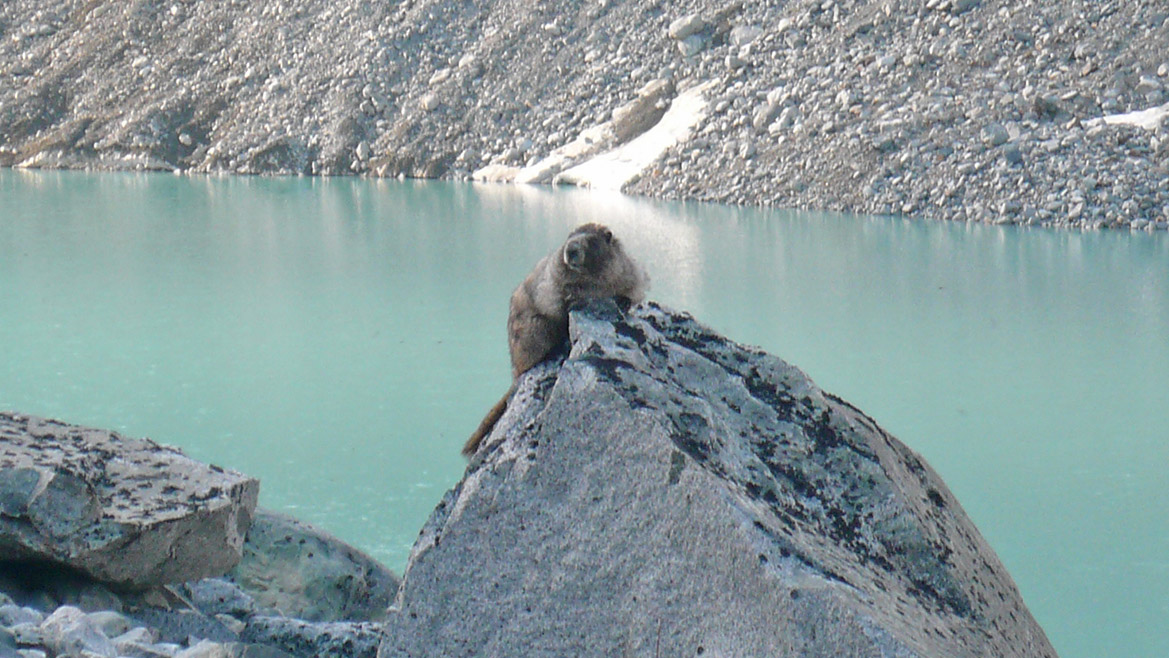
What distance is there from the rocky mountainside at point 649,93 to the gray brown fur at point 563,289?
19849 mm

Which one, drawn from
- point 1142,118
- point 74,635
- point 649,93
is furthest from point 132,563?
point 649,93

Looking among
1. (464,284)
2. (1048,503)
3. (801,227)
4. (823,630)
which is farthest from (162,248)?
(823,630)

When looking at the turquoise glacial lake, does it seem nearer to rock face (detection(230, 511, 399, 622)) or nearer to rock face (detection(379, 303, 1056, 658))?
rock face (detection(230, 511, 399, 622))

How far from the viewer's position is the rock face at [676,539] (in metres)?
2.28

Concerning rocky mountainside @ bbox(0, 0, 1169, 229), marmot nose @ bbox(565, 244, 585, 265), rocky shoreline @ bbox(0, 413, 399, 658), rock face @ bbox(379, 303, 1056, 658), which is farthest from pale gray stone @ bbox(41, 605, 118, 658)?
rocky mountainside @ bbox(0, 0, 1169, 229)

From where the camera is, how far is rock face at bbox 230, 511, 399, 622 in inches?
182

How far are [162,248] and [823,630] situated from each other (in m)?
17.0

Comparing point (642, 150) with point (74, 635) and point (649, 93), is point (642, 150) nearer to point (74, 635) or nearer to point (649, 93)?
point (649, 93)

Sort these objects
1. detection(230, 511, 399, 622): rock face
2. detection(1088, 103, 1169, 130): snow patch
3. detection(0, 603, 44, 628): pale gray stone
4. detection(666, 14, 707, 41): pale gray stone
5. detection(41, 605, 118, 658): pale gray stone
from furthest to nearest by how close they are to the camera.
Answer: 1. detection(666, 14, 707, 41): pale gray stone
2. detection(1088, 103, 1169, 130): snow patch
3. detection(230, 511, 399, 622): rock face
4. detection(0, 603, 44, 628): pale gray stone
5. detection(41, 605, 118, 658): pale gray stone

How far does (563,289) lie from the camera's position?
346 cm

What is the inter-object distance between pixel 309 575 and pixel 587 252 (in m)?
2.11

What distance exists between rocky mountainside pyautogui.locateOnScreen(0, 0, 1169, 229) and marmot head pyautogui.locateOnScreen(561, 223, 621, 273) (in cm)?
1990

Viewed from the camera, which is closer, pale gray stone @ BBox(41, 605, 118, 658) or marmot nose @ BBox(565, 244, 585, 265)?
pale gray stone @ BBox(41, 605, 118, 658)

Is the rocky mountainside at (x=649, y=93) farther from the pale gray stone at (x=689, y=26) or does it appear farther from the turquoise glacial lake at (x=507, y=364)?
the turquoise glacial lake at (x=507, y=364)
